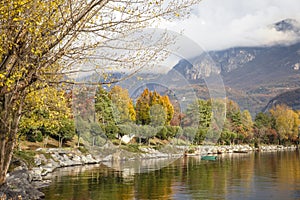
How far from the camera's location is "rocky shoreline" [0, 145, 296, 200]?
1298cm

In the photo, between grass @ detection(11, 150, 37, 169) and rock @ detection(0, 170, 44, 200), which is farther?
grass @ detection(11, 150, 37, 169)

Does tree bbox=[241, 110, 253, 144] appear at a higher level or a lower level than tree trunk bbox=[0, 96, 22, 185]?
higher

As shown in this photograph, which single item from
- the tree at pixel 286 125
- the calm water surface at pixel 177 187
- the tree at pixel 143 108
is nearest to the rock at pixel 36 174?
the calm water surface at pixel 177 187

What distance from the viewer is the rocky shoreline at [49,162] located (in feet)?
42.6

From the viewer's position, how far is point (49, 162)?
24.8 meters

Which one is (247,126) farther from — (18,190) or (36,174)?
(18,190)

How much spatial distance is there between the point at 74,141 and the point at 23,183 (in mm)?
22237

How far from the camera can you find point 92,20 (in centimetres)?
695

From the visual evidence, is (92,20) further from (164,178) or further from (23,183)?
(164,178)

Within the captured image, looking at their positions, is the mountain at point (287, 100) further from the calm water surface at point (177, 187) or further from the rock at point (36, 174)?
the rock at point (36, 174)

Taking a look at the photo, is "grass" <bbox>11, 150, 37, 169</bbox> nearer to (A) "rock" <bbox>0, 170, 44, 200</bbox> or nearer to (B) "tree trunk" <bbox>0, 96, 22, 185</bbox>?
(A) "rock" <bbox>0, 170, 44, 200</bbox>

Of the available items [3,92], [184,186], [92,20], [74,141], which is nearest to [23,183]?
[184,186]

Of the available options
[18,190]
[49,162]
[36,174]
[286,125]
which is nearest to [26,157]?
[49,162]

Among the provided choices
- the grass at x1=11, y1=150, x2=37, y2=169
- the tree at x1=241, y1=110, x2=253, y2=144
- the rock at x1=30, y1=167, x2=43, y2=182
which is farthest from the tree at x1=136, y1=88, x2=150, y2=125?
the tree at x1=241, y1=110, x2=253, y2=144
